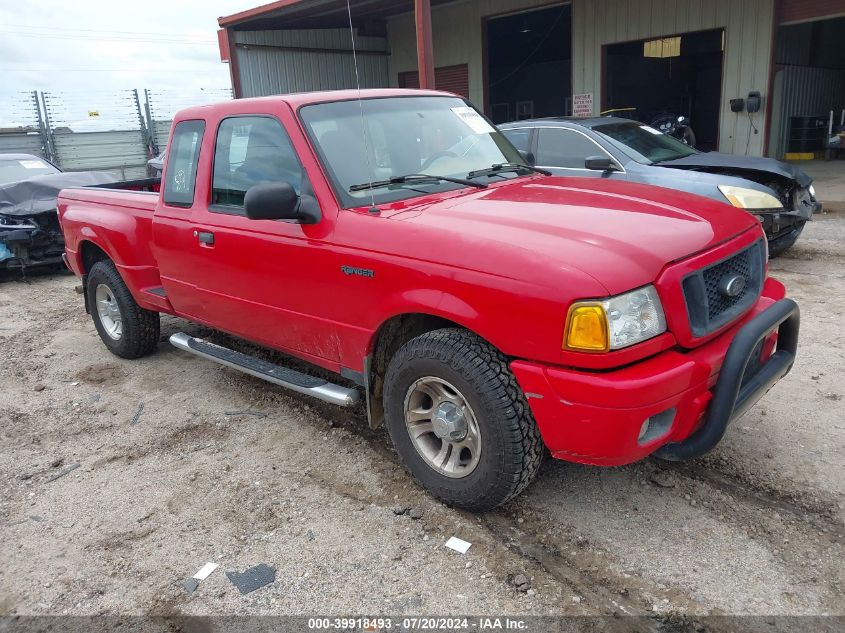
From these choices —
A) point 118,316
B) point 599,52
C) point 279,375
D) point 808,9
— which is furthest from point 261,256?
point 599,52

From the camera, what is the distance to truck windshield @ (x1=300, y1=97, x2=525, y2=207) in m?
3.53

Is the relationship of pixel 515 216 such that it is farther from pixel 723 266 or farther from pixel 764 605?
pixel 764 605

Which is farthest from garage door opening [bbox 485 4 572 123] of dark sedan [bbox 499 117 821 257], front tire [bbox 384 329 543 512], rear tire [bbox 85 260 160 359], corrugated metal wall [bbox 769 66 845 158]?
front tire [bbox 384 329 543 512]

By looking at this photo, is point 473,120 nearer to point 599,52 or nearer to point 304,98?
point 304,98

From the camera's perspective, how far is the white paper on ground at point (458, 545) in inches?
116

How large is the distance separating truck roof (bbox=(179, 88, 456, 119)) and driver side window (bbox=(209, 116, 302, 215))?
0.30ft

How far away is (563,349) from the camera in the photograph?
8.52 ft

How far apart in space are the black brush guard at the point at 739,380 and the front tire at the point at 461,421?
63 centimetres

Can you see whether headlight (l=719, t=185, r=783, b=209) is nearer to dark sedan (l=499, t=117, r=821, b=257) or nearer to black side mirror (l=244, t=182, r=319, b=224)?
dark sedan (l=499, t=117, r=821, b=257)

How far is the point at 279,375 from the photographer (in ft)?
13.0

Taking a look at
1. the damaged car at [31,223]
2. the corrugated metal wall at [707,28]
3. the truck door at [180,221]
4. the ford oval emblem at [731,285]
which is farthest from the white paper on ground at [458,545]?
the corrugated metal wall at [707,28]

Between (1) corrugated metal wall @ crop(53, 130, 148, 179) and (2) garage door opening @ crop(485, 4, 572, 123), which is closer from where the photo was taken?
(1) corrugated metal wall @ crop(53, 130, 148, 179)

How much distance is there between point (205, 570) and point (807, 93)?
19.0m

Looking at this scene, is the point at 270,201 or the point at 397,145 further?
the point at 397,145
